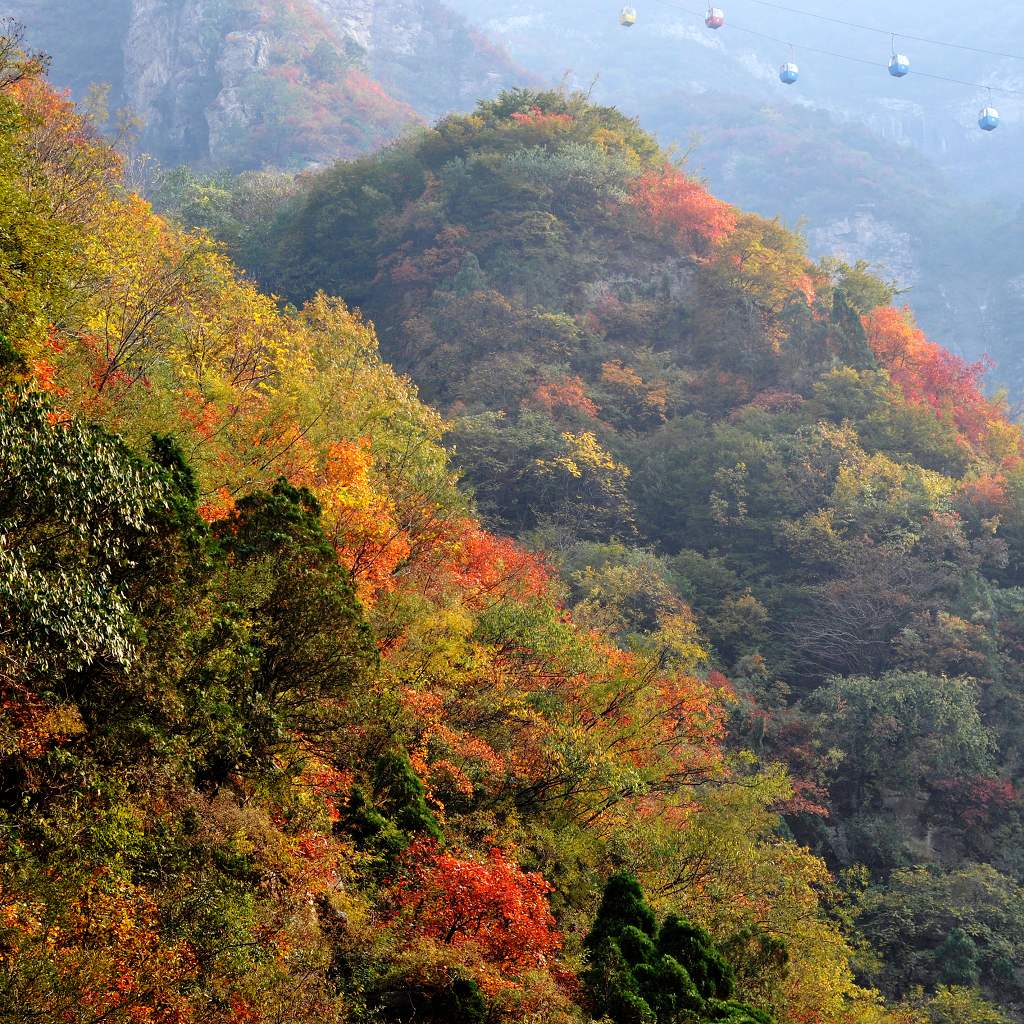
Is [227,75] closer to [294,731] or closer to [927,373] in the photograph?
[927,373]

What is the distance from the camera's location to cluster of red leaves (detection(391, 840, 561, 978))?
53.0 ft

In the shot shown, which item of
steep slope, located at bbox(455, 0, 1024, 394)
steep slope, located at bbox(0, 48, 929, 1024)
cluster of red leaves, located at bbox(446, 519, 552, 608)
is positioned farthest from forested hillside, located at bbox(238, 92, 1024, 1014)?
steep slope, located at bbox(455, 0, 1024, 394)

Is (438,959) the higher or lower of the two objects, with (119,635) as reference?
lower

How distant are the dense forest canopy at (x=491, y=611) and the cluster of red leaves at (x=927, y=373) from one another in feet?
0.86

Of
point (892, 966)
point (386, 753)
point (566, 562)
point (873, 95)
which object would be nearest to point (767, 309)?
point (566, 562)

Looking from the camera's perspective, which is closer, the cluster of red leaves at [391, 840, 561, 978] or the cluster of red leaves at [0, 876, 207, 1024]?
the cluster of red leaves at [0, 876, 207, 1024]

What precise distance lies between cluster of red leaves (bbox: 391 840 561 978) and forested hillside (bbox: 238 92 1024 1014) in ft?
26.6

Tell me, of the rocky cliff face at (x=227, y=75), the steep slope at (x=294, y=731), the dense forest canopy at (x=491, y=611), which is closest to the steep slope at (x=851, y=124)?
the rocky cliff face at (x=227, y=75)

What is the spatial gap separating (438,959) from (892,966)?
67.8 feet

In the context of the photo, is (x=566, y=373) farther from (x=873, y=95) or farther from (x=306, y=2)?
(x=873, y=95)

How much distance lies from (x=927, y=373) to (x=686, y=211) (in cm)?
1714

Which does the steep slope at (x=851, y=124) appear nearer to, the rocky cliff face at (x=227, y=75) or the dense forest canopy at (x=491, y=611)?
the rocky cliff face at (x=227, y=75)

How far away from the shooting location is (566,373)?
180 ft

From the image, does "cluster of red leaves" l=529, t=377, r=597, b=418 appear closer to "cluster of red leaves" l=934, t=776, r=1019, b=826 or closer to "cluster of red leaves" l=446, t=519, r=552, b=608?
"cluster of red leaves" l=446, t=519, r=552, b=608
